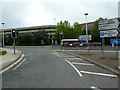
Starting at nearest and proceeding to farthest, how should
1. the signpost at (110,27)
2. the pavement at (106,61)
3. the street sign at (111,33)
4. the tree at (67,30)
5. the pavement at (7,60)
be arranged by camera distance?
the pavement at (106,61) → the pavement at (7,60) → the signpost at (110,27) → the street sign at (111,33) → the tree at (67,30)

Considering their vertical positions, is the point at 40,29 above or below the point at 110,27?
above

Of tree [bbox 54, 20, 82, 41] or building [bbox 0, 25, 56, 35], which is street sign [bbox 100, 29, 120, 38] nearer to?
tree [bbox 54, 20, 82, 41]

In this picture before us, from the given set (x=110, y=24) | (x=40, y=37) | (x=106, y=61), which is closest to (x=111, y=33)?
(x=110, y=24)

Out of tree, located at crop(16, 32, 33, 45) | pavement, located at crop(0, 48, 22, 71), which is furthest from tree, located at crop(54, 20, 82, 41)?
pavement, located at crop(0, 48, 22, 71)

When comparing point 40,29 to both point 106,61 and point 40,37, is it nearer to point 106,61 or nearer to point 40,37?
point 40,37

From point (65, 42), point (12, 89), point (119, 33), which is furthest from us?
point (65, 42)

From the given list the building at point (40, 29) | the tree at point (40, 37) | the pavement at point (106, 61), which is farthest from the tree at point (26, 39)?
the pavement at point (106, 61)

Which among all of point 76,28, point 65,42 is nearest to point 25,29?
point 76,28

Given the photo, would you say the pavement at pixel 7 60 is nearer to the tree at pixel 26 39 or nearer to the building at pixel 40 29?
the tree at pixel 26 39

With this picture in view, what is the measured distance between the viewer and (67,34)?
224ft

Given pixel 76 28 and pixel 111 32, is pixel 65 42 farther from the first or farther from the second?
pixel 111 32

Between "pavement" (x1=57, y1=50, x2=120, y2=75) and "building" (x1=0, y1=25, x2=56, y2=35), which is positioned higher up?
"building" (x1=0, y1=25, x2=56, y2=35)

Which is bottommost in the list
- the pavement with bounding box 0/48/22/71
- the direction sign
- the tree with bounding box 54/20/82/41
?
the pavement with bounding box 0/48/22/71

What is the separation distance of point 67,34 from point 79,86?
206ft
